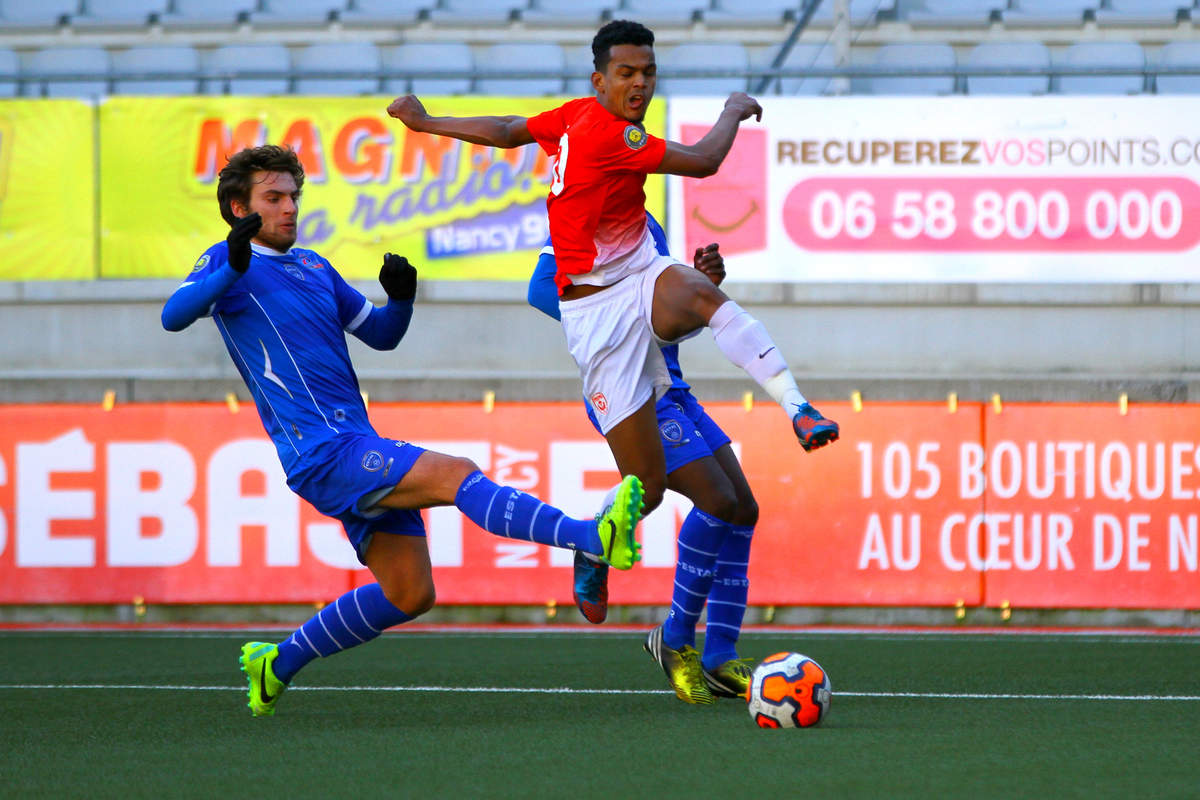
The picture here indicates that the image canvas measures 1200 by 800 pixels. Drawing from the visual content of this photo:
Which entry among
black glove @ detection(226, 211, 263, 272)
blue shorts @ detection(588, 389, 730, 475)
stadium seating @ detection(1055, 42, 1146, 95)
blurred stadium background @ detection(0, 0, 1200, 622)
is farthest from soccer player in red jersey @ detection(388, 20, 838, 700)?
stadium seating @ detection(1055, 42, 1146, 95)

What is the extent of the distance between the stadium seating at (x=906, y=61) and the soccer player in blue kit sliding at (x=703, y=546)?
23.4ft

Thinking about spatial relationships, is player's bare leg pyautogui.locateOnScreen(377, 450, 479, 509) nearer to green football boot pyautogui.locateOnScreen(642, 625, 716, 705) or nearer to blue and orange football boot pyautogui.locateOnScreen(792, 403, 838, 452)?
blue and orange football boot pyautogui.locateOnScreen(792, 403, 838, 452)

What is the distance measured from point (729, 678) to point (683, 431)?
85cm

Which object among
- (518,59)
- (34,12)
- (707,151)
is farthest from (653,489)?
(34,12)

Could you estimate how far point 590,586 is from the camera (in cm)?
481

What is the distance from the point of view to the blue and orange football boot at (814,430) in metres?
4.38

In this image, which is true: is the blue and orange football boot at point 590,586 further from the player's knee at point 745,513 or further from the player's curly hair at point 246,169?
the player's curly hair at point 246,169

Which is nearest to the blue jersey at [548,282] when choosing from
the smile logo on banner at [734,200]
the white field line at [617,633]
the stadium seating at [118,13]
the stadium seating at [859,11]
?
the white field line at [617,633]

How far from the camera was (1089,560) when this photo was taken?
28.5ft

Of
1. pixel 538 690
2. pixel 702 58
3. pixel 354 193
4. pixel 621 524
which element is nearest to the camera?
pixel 621 524

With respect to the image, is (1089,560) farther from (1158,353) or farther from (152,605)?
(152,605)

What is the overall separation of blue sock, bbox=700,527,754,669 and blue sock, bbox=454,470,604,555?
101cm

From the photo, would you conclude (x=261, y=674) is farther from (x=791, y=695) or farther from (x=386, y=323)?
(x=791, y=695)

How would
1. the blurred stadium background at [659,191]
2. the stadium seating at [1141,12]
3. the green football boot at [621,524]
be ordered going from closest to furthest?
the green football boot at [621,524]
the blurred stadium background at [659,191]
the stadium seating at [1141,12]
